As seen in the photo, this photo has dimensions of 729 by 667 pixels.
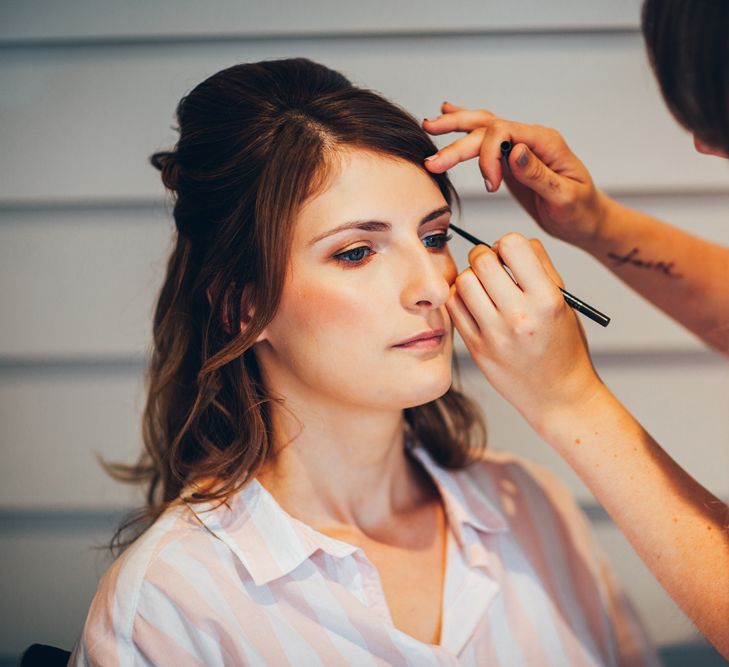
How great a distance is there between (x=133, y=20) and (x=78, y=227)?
372 mm

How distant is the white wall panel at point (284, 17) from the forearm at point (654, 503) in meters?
0.71

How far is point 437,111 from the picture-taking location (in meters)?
1.33

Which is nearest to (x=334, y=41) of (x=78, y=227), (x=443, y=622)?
(x=78, y=227)

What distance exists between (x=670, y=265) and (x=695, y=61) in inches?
18.3

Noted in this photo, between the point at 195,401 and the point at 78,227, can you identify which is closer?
the point at 195,401

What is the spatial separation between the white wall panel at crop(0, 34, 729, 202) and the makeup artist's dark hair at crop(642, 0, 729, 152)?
451 mm

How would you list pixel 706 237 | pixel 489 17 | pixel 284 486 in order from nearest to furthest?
pixel 284 486, pixel 489 17, pixel 706 237

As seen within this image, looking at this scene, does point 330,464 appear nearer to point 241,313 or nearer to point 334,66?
point 241,313

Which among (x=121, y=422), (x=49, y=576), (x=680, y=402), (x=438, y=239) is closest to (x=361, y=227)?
(x=438, y=239)

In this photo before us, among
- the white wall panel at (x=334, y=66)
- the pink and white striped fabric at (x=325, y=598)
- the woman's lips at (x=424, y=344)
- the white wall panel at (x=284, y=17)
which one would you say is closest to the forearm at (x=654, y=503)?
the woman's lips at (x=424, y=344)

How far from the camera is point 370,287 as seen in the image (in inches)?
40.7

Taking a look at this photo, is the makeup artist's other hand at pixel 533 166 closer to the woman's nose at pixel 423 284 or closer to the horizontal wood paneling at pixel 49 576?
the woman's nose at pixel 423 284

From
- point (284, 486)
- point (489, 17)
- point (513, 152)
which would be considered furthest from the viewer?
point (489, 17)

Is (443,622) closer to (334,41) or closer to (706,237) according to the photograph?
(706,237)
